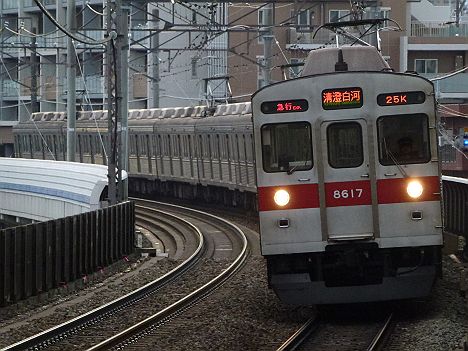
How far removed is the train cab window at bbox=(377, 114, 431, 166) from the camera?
12352 millimetres

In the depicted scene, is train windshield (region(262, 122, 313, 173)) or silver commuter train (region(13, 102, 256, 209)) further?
silver commuter train (region(13, 102, 256, 209))

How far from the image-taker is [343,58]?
541 inches

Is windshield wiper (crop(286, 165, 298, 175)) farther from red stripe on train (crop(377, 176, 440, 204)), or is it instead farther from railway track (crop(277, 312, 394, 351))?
railway track (crop(277, 312, 394, 351))

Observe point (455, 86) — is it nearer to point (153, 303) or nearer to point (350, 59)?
point (153, 303)

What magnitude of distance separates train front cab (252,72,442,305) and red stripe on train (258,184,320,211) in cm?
1

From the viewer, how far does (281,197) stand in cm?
1241

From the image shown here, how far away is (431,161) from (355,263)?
1325mm

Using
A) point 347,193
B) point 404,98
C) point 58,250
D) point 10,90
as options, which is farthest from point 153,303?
Answer: point 10,90

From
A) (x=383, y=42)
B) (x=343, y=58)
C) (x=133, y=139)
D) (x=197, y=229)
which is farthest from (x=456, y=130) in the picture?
(x=343, y=58)

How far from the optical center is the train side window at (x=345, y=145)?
12398mm

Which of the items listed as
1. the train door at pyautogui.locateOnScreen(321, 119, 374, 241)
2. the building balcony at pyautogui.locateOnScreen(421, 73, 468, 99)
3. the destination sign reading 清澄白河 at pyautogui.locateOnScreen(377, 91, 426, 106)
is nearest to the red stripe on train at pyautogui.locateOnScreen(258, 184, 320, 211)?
the train door at pyautogui.locateOnScreen(321, 119, 374, 241)

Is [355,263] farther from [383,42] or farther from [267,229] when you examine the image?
[383,42]

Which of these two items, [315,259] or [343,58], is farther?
[343,58]

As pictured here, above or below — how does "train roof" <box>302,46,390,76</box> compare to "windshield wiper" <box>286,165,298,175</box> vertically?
above
